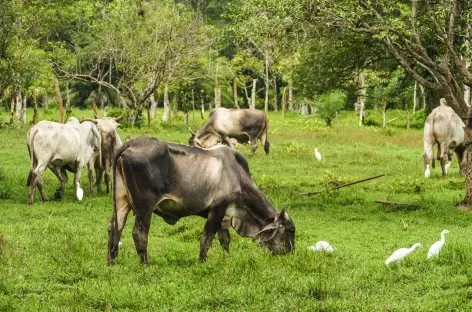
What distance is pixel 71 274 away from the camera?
31.0ft

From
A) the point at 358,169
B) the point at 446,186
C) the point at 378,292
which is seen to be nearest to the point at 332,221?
the point at 446,186

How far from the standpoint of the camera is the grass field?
825 cm

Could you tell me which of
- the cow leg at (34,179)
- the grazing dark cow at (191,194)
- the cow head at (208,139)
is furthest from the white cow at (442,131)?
the grazing dark cow at (191,194)

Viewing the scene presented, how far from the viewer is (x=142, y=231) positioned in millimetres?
10125

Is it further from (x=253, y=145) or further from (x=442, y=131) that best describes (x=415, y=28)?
(x=253, y=145)

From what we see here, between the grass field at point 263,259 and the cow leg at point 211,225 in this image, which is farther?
the cow leg at point 211,225

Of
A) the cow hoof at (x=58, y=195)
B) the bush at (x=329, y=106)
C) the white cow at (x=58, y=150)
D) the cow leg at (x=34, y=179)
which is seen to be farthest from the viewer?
the bush at (x=329, y=106)

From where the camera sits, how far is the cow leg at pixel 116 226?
1027 cm

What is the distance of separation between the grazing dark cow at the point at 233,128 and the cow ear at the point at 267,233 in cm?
1644

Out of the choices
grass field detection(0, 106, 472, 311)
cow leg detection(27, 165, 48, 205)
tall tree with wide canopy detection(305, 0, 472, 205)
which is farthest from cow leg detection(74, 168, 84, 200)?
tall tree with wide canopy detection(305, 0, 472, 205)

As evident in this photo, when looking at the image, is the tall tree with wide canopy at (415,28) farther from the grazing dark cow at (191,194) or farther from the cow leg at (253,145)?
the cow leg at (253,145)

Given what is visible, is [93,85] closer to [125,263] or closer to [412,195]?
[412,195]

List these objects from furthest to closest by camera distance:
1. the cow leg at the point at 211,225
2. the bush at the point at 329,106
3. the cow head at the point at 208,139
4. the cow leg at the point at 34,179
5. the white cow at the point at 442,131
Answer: the bush at the point at 329,106
the cow head at the point at 208,139
the white cow at the point at 442,131
the cow leg at the point at 34,179
the cow leg at the point at 211,225

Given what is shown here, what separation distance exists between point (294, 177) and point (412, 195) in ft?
13.0
